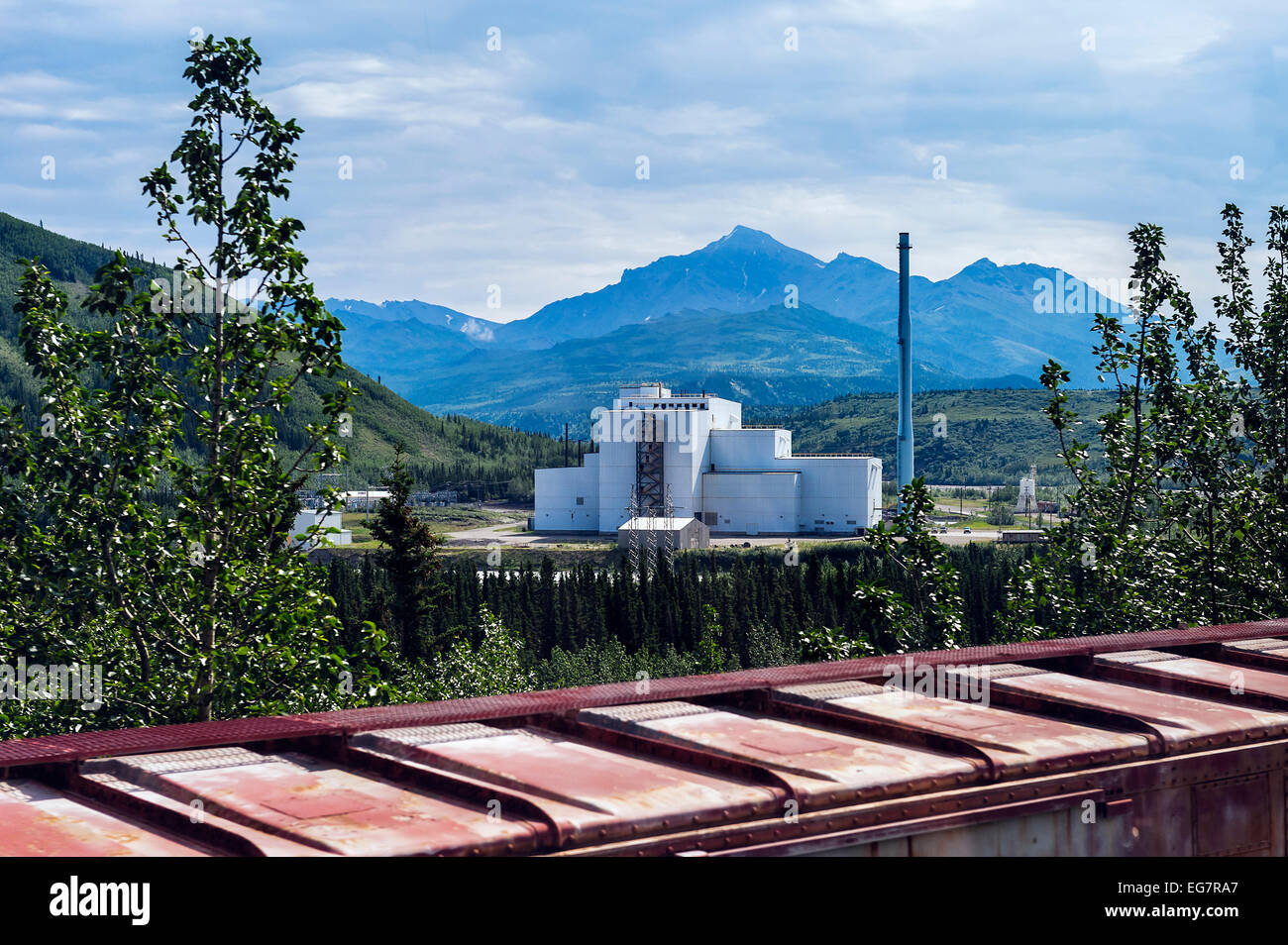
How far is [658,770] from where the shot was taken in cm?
888

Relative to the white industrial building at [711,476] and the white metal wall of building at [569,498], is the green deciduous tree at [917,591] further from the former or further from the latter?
the white metal wall of building at [569,498]

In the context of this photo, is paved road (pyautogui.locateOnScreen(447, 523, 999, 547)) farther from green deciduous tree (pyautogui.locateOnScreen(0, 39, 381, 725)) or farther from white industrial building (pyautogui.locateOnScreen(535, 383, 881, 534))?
green deciduous tree (pyautogui.locateOnScreen(0, 39, 381, 725))

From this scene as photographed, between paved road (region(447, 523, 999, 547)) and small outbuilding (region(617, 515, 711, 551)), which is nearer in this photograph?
small outbuilding (region(617, 515, 711, 551))

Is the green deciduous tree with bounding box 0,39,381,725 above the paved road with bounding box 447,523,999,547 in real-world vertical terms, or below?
above

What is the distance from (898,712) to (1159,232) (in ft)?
49.4

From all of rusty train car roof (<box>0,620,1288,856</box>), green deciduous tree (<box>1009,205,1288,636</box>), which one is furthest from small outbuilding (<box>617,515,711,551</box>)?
rusty train car roof (<box>0,620,1288,856</box>)

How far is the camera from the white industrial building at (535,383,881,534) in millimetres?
139625

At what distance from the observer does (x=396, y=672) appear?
153ft

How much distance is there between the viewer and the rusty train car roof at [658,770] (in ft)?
24.2

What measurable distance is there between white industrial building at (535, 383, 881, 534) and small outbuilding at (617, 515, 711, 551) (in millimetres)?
9702

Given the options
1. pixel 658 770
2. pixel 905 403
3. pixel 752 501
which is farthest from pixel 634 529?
pixel 658 770
